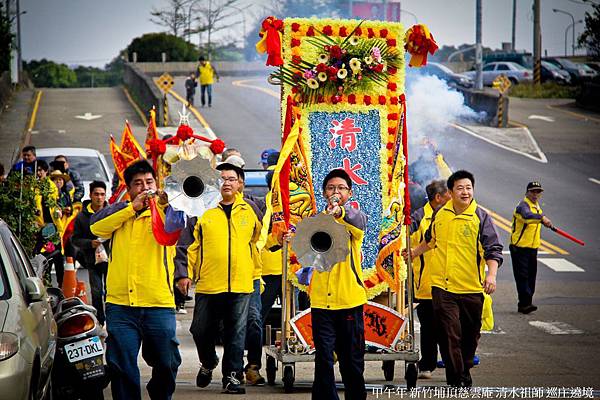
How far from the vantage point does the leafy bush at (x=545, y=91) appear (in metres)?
50.1

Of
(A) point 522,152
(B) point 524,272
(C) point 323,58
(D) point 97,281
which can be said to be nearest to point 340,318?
(C) point 323,58

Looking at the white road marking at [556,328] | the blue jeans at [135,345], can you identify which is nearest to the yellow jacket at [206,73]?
the white road marking at [556,328]

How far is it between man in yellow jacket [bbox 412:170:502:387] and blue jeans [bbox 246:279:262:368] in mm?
1652

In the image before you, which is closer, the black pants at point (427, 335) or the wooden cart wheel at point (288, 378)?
the wooden cart wheel at point (288, 378)

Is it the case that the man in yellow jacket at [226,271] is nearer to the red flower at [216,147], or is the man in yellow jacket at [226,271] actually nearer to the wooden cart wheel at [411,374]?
the red flower at [216,147]

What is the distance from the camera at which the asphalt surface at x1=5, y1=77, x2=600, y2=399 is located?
11703mm

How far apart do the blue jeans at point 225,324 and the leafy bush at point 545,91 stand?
41238 millimetres

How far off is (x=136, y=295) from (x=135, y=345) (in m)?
0.37

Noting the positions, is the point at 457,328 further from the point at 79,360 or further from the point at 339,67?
the point at 79,360

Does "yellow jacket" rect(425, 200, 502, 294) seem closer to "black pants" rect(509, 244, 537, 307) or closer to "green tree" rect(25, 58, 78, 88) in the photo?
"black pants" rect(509, 244, 537, 307)

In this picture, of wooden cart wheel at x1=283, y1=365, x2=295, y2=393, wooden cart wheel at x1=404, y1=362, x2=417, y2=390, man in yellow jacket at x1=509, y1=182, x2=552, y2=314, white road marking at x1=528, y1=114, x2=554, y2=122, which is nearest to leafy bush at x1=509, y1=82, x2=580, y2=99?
white road marking at x1=528, y1=114, x2=554, y2=122

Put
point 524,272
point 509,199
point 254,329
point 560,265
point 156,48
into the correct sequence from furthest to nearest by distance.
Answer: point 156,48 → point 509,199 → point 560,265 → point 524,272 → point 254,329

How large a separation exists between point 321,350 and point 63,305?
2.14 meters

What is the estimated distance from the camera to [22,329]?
7332mm
